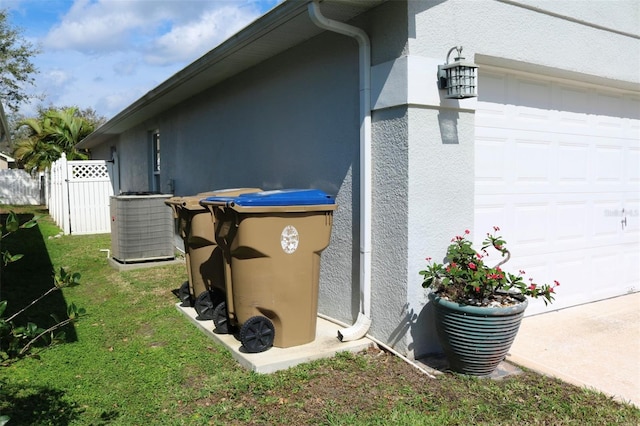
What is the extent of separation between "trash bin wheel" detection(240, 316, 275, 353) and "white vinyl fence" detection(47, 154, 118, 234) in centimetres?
1103

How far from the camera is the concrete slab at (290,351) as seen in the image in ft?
13.3

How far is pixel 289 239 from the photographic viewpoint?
429 centimetres

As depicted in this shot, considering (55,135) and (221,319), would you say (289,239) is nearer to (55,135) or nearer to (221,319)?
(221,319)

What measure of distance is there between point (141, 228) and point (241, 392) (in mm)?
5528

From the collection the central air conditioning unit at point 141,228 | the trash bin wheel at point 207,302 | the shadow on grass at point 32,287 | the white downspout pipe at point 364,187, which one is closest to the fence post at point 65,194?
the shadow on grass at point 32,287

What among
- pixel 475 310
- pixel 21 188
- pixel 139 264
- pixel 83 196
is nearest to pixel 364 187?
pixel 475 310

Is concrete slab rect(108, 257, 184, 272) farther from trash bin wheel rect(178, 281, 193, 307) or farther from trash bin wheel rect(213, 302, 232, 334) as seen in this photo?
trash bin wheel rect(213, 302, 232, 334)

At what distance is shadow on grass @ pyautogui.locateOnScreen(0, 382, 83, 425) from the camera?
335cm

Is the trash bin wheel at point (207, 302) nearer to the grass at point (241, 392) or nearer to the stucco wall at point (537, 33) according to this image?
the grass at point (241, 392)

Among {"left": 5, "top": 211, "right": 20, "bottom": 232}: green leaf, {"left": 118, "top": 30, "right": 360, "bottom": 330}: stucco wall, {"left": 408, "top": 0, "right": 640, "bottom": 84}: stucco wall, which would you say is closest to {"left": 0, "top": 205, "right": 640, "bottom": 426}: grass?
{"left": 118, "top": 30, "right": 360, "bottom": 330}: stucco wall

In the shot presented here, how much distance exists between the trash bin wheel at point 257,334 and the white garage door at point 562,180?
227 cm

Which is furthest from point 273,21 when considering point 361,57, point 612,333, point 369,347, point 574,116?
point 612,333

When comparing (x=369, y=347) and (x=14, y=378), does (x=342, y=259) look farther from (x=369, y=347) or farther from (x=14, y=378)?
(x=14, y=378)

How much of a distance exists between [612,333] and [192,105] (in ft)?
24.8
